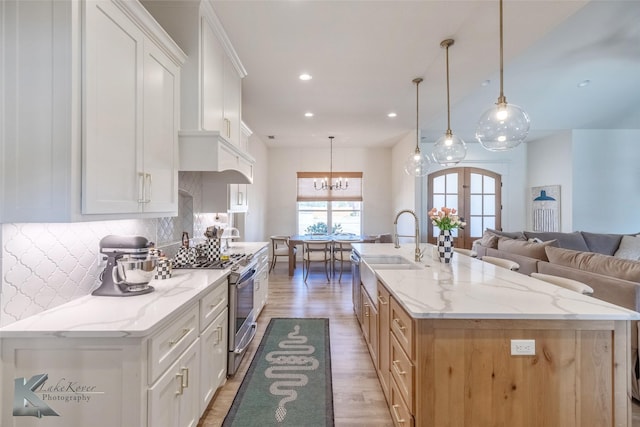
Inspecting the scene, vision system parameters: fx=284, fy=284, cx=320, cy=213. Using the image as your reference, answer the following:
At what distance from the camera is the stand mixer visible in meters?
1.61

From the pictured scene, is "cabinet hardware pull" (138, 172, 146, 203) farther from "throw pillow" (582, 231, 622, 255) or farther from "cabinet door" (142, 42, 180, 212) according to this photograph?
"throw pillow" (582, 231, 622, 255)

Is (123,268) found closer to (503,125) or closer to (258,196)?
(503,125)

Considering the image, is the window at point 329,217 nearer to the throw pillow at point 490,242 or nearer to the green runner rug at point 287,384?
the throw pillow at point 490,242

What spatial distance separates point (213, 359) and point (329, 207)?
18.4ft

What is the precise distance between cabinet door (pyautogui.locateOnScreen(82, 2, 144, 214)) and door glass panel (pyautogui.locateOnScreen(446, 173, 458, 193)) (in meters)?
6.45

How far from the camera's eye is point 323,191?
727 centimetres

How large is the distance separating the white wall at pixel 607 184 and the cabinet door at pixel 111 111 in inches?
283

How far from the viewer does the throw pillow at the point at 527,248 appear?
3.28m

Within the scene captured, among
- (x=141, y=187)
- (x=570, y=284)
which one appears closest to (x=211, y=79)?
(x=141, y=187)

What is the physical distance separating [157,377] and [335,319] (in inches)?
101

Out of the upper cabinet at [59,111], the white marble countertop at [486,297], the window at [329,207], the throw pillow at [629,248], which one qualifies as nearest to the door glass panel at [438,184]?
the window at [329,207]

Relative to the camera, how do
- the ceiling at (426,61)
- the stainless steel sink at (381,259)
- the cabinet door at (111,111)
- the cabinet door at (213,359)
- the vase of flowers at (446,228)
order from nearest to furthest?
the cabinet door at (111,111) → the cabinet door at (213,359) → the ceiling at (426,61) → the vase of flowers at (446,228) → the stainless steel sink at (381,259)

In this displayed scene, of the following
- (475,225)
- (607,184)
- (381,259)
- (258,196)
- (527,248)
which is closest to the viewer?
(381,259)

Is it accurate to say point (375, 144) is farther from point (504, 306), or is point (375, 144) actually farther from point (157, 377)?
point (157, 377)
